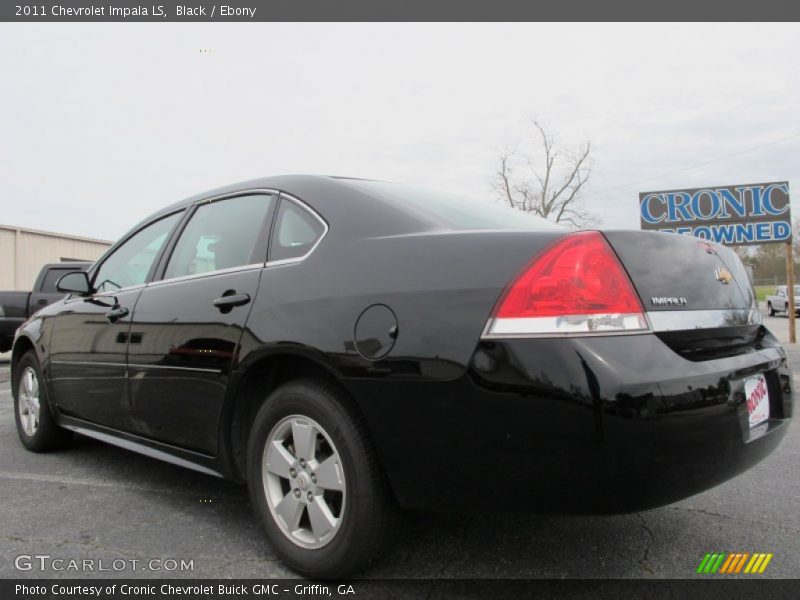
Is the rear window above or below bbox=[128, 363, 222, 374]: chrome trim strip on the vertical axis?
above

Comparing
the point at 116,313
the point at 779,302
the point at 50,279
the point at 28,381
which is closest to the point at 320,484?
the point at 116,313

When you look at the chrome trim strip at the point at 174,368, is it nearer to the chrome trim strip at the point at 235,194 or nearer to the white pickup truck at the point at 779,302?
the chrome trim strip at the point at 235,194

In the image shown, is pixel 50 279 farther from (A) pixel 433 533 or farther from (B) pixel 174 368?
(A) pixel 433 533

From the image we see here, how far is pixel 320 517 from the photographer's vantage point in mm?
2191

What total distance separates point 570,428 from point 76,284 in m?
3.15

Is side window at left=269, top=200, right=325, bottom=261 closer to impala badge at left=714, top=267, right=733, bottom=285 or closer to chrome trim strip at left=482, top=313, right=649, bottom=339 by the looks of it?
chrome trim strip at left=482, top=313, right=649, bottom=339

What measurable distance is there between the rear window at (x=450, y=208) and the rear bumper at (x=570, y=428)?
0.64m

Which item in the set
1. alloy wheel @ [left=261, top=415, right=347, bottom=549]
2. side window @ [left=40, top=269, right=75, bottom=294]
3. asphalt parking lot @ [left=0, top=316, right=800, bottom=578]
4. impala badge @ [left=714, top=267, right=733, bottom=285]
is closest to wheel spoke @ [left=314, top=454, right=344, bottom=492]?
alloy wheel @ [left=261, top=415, right=347, bottom=549]

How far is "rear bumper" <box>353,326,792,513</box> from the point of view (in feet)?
5.70

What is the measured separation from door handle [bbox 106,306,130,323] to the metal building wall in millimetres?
24496

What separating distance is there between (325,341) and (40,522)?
1.76 m

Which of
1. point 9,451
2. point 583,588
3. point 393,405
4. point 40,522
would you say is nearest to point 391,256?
point 393,405

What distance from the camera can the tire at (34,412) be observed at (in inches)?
161

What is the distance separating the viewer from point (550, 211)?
44312 millimetres
